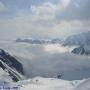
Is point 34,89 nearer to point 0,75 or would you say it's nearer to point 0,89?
point 0,89

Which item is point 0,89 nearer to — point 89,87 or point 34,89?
point 34,89

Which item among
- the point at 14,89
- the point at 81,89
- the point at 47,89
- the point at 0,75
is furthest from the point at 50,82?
the point at 0,75

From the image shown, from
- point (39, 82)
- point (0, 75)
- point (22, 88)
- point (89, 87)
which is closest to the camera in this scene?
point (89, 87)

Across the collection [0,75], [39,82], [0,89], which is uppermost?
[0,75]

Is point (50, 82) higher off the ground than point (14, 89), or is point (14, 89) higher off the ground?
point (50, 82)

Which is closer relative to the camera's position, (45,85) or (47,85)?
(45,85)

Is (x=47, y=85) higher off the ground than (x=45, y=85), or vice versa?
(x=47, y=85)

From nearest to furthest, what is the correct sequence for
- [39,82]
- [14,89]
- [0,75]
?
[14,89]
[39,82]
[0,75]

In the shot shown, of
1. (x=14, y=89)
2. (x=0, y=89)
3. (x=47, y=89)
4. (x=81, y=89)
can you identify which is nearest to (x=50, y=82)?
(x=47, y=89)

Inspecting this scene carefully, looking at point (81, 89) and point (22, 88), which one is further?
point (22, 88)
